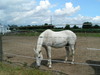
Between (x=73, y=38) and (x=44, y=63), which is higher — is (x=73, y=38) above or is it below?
above

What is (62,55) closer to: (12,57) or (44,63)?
(44,63)

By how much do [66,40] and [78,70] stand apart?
6.07 ft

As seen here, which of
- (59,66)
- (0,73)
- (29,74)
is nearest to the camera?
(29,74)

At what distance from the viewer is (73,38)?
7.84m

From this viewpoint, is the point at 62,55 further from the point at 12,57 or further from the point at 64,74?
the point at 64,74

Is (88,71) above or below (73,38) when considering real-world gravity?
below

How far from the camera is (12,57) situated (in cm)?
Answer: 880

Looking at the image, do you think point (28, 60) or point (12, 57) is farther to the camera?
point (12, 57)

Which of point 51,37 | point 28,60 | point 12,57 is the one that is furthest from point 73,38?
point 12,57

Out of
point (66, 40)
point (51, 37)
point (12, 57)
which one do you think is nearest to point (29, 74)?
point (51, 37)

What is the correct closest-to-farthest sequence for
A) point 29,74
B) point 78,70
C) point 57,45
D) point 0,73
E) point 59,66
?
point 29,74, point 0,73, point 78,70, point 59,66, point 57,45

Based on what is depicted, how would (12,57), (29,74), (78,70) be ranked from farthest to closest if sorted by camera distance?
(12,57)
(78,70)
(29,74)

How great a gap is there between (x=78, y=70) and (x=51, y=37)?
1718mm

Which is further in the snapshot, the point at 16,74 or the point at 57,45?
the point at 57,45
